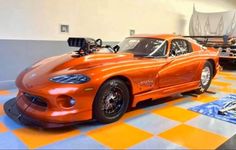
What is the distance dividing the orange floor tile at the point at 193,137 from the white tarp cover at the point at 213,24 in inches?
254

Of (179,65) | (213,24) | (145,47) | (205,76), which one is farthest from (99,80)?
(213,24)

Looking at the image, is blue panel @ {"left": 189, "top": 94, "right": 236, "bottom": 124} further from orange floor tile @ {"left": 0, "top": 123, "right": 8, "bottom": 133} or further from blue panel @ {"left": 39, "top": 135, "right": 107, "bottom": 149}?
orange floor tile @ {"left": 0, "top": 123, "right": 8, "bottom": 133}

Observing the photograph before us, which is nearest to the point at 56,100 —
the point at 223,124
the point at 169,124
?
the point at 169,124

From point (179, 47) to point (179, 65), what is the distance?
0.41 meters

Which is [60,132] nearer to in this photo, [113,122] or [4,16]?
[113,122]

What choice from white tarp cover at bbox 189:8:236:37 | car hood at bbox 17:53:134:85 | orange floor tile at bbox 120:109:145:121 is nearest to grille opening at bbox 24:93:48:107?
car hood at bbox 17:53:134:85

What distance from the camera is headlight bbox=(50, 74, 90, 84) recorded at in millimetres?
2580

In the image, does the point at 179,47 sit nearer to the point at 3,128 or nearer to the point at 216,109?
the point at 216,109

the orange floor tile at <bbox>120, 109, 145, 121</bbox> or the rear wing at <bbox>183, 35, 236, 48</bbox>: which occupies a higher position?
the rear wing at <bbox>183, 35, 236, 48</bbox>

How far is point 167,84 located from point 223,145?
1343 mm

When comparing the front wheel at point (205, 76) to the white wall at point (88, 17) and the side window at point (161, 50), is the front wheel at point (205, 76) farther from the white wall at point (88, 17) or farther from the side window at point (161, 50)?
the white wall at point (88, 17)

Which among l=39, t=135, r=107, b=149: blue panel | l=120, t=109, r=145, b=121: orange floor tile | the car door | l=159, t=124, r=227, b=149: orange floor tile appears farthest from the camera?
the car door

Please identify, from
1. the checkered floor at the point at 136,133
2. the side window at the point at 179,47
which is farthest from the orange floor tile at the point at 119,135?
the side window at the point at 179,47

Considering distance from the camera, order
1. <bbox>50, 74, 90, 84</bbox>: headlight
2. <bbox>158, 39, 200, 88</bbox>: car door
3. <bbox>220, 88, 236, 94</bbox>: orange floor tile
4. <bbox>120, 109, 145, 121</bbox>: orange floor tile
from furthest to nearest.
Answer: <bbox>220, 88, 236, 94</bbox>: orange floor tile
<bbox>158, 39, 200, 88</bbox>: car door
<bbox>120, 109, 145, 121</bbox>: orange floor tile
<bbox>50, 74, 90, 84</bbox>: headlight
